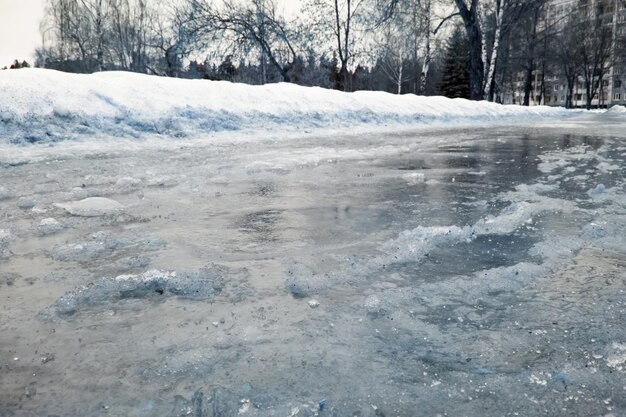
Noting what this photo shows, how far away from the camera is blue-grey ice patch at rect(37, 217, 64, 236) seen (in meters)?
2.03

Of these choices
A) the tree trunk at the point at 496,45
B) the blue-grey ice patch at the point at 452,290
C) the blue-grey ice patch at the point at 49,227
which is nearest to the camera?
the blue-grey ice patch at the point at 452,290

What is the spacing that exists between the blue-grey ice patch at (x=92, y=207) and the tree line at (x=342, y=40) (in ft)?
47.1

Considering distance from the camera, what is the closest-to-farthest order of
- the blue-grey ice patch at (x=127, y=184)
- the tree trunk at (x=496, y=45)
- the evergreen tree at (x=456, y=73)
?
the blue-grey ice patch at (x=127, y=184)
the tree trunk at (x=496, y=45)
the evergreen tree at (x=456, y=73)

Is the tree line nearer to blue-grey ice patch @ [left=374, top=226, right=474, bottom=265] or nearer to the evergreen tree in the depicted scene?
the evergreen tree

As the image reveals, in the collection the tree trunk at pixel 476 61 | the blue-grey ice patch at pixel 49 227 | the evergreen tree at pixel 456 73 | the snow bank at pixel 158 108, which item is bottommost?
the blue-grey ice patch at pixel 49 227

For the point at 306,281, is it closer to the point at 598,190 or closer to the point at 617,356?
the point at 617,356

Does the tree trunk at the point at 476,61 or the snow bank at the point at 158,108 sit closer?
the snow bank at the point at 158,108

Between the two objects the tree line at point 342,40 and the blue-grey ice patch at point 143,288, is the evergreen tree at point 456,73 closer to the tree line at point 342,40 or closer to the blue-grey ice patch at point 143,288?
the tree line at point 342,40

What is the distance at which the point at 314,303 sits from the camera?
1298 mm

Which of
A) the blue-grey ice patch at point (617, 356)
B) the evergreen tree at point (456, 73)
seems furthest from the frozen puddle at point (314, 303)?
the evergreen tree at point (456, 73)

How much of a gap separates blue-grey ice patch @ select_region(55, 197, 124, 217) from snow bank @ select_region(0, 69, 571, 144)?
9.96 ft

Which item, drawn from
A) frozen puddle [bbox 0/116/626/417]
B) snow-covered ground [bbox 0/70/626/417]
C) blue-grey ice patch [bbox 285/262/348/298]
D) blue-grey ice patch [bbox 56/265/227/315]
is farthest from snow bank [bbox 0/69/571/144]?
blue-grey ice patch [bbox 285/262/348/298]

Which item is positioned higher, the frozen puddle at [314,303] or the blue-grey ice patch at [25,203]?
the blue-grey ice patch at [25,203]

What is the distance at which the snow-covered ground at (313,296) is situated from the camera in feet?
2.94
